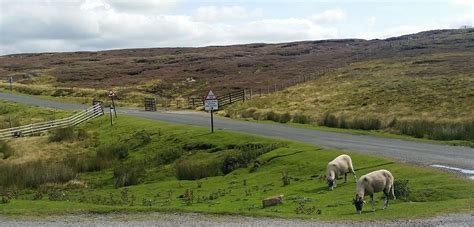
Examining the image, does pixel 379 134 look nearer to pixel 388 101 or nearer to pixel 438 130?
pixel 438 130

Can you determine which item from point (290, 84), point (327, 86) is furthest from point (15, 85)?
point (327, 86)

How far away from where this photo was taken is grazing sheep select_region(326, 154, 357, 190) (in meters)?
19.8

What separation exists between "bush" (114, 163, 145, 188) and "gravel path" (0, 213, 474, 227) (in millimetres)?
11680

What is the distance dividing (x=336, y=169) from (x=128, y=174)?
41.2 feet

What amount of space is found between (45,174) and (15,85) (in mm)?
82948

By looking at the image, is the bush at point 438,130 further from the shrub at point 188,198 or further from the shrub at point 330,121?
the shrub at point 188,198

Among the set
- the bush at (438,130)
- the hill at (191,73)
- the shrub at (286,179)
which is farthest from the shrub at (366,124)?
the hill at (191,73)

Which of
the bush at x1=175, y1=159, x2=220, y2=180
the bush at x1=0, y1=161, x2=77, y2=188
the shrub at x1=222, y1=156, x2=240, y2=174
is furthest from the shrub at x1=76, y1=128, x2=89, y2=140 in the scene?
the shrub at x1=222, y1=156, x2=240, y2=174

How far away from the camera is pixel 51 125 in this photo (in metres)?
50.4

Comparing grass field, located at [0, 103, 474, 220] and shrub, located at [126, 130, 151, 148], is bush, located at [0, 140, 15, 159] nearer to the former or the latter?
grass field, located at [0, 103, 474, 220]

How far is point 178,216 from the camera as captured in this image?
1581cm

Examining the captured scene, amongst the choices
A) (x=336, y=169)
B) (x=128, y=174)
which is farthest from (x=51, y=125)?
(x=336, y=169)

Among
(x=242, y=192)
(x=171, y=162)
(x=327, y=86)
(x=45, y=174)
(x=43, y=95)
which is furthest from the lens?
(x=43, y=95)

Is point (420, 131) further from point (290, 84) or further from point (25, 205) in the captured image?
point (290, 84)
